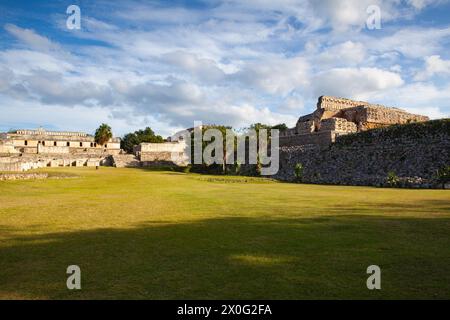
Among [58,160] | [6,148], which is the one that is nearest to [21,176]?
[58,160]

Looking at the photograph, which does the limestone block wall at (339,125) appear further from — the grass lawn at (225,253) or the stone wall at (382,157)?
the grass lawn at (225,253)

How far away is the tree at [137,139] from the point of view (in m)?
96.4

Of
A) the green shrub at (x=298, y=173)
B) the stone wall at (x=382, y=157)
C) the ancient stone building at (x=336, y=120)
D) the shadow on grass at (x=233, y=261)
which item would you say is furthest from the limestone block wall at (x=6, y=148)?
the shadow on grass at (x=233, y=261)

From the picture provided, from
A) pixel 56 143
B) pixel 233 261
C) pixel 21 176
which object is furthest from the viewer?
pixel 56 143

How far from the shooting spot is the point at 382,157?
3559cm

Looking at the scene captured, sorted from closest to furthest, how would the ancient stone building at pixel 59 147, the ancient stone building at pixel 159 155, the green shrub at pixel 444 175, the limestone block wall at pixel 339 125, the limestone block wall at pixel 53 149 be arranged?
the green shrub at pixel 444 175, the limestone block wall at pixel 339 125, the ancient stone building at pixel 59 147, the limestone block wall at pixel 53 149, the ancient stone building at pixel 159 155

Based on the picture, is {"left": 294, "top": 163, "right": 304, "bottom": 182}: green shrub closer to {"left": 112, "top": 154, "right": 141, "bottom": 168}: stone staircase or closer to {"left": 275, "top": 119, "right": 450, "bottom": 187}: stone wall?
{"left": 275, "top": 119, "right": 450, "bottom": 187}: stone wall

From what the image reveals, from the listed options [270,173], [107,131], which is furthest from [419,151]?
[107,131]

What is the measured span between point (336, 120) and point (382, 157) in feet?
34.4

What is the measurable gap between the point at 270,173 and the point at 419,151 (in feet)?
62.3

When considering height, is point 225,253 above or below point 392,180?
below

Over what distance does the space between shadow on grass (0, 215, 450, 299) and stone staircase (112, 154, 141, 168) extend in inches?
2298

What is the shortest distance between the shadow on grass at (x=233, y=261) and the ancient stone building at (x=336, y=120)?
117 feet

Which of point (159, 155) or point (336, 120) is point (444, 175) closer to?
point (336, 120)
